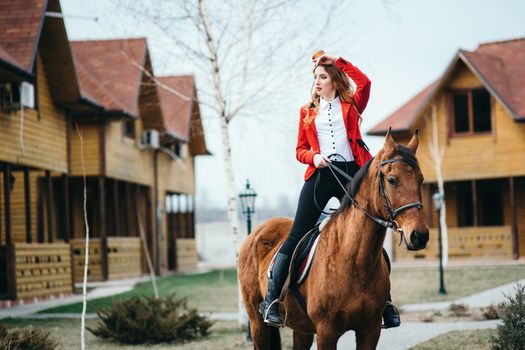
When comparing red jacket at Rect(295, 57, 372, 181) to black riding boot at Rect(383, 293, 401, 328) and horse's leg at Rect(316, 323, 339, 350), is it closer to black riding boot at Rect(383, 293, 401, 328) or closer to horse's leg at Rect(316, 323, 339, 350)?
black riding boot at Rect(383, 293, 401, 328)

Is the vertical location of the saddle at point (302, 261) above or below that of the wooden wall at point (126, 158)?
below

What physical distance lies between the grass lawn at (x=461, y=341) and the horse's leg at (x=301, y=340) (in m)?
3.67

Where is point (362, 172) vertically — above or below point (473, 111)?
below

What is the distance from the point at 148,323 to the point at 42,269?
9.14m

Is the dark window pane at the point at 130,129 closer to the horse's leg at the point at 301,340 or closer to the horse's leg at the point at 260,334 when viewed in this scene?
the horse's leg at the point at 260,334

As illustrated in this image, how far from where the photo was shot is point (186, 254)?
130 feet

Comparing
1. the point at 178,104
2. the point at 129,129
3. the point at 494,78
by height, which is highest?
the point at 494,78

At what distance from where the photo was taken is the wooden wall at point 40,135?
803 inches

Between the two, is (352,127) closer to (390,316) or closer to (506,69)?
(390,316)

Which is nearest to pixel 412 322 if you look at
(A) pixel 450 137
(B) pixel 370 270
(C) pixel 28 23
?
(B) pixel 370 270

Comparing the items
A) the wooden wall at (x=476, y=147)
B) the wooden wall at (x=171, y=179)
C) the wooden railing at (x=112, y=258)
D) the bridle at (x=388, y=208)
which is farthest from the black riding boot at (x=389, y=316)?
the wooden wall at (x=171, y=179)

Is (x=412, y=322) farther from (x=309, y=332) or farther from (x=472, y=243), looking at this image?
(x=472, y=243)

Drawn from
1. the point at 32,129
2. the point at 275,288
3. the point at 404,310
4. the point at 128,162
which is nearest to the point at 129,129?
the point at 128,162

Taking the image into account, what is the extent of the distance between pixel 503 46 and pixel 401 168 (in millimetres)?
34191
